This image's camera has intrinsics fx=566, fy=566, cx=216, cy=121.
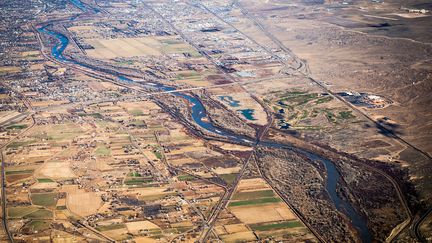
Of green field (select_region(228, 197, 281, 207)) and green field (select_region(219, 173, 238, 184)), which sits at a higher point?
green field (select_region(228, 197, 281, 207))

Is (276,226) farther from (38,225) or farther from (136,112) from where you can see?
(136,112)

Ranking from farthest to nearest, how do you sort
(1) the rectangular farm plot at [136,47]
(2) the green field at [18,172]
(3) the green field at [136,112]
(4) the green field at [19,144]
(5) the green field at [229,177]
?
(1) the rectangular farm plot at [136,47] → (3) the green field at [136,112] → (4) the green field at [19,144] → (2) the green field at [18,172] → (5) the green field at [229,177]

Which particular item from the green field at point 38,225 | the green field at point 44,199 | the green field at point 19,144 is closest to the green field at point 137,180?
the green field at point 44,199

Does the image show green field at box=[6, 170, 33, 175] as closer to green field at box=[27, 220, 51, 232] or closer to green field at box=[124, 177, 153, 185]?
green field at box=[27, 220, 51, 232]

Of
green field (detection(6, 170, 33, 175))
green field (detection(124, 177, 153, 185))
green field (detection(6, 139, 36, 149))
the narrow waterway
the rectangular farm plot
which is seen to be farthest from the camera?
the rectangular farm plot

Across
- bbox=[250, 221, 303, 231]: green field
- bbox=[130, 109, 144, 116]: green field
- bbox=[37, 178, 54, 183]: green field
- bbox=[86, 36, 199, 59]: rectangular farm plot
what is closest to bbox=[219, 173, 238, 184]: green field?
bbox=[250, 221, 303, 231]: green field

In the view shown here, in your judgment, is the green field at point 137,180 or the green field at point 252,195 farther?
the green field at point 137,180

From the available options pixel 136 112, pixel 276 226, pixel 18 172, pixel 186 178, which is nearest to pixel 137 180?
pixel 186 178

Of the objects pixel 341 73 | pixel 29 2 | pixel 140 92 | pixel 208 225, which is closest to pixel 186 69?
pixel 140 92

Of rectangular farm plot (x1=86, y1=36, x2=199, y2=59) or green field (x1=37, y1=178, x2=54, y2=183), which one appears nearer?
green field (x1=37, y1=178, x2=54, y2=183)

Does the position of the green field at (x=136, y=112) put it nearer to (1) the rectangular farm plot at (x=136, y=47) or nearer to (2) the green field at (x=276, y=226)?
(1) the rectangular farm plot at (x=136, y=47)
